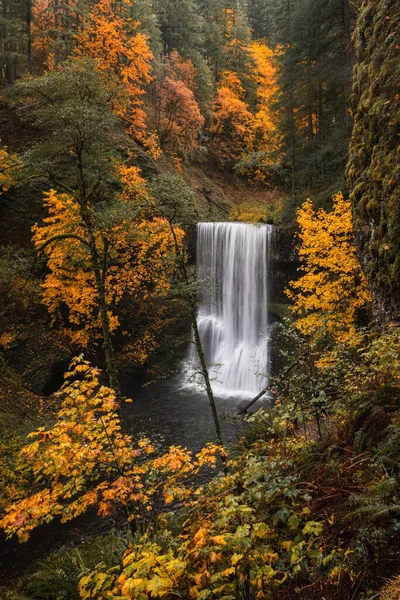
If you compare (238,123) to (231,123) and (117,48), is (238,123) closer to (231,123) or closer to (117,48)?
(231,123)

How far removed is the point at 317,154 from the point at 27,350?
16.0 metres

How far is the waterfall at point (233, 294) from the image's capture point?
63.6 feet

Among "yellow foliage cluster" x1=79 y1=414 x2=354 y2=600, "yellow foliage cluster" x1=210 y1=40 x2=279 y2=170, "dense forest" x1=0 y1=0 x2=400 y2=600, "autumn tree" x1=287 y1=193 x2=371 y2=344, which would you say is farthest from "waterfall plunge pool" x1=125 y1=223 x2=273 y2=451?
"yellow foliage cluster" x1=79 y1=414 x2=354 y2=600

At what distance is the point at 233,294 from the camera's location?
20.4m

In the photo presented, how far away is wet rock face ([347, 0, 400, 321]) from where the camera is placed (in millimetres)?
6598

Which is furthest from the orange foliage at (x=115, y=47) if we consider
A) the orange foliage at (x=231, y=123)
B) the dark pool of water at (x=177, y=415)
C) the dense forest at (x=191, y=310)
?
the dark pool of water at (x=177, y=415)

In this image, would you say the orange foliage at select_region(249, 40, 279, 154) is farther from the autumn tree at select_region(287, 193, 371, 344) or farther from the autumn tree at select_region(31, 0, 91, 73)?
the autumn tree at select_region(287, 193, 371, 344)

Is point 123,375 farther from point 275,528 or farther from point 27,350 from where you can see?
point 275,528

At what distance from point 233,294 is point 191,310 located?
11.2 meters

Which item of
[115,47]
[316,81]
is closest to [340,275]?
[316,81]

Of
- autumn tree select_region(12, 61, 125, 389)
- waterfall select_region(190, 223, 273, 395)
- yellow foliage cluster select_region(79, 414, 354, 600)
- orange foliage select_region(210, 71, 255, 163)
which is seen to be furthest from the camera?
orange foliage select_region(210, 71, 255, 163)

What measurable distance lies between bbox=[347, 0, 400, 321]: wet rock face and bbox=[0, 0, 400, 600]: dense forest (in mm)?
57

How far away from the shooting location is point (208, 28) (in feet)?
104

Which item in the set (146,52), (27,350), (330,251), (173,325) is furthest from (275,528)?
(146,52)
